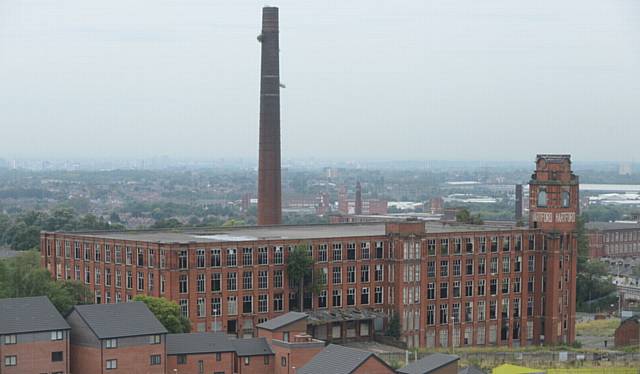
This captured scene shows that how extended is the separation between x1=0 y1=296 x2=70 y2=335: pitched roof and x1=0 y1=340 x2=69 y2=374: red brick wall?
752mm

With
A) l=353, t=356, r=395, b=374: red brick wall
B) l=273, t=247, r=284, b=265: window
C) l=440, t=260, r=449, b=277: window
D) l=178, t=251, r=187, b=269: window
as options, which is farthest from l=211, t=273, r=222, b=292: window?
l=353, t=356, r=395, b=374: red brick wall

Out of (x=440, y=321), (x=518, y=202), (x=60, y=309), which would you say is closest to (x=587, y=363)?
(x=440, y=321)

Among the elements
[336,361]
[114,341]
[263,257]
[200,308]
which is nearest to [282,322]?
[336,361]

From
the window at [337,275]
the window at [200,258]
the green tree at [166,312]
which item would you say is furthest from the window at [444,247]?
the green tree at [166,312]

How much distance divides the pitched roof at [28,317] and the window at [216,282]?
767 inches

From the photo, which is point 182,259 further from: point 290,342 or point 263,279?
point 290,342

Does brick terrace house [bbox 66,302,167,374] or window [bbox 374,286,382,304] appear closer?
brick terrace house [bbox 66,302,167,374]

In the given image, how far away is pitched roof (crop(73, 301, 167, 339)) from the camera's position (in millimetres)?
63344

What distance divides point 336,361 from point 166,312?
1711cm

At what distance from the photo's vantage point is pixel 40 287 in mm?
79000

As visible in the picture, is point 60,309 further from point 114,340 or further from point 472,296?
point 472,296

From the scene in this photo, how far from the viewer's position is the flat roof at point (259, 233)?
288 feet

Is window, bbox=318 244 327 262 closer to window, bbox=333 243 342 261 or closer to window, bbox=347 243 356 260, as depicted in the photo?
window, bbox=333 243 342 261

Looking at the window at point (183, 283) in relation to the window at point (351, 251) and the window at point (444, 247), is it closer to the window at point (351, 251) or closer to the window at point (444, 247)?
the window at point (351, 251)
